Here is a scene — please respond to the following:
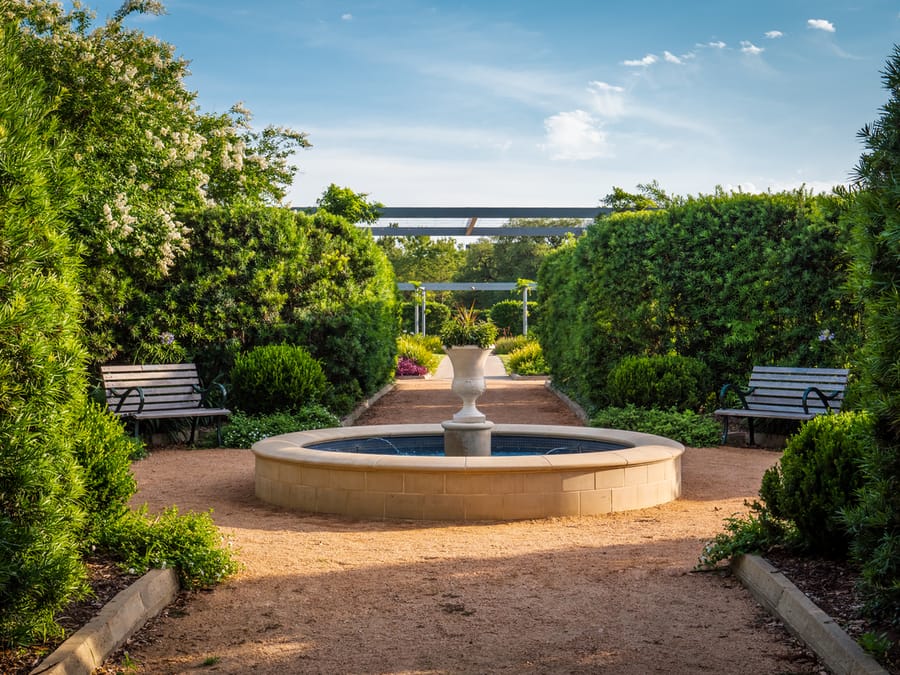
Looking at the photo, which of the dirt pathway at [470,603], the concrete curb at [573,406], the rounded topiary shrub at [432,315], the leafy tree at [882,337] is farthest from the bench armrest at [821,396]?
the rounded topiary shrub at [432,315]

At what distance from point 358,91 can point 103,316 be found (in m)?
5.39

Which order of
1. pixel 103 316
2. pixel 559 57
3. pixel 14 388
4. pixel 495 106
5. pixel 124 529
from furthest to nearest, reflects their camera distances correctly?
pixel 495 106 < pixel 103 316 < pixel 559 57 < pixel 124 529 < pixel 14 388

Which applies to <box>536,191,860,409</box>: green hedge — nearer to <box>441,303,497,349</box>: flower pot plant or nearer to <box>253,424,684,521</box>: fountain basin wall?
<box>441,303,497,349</box>: flower pot plant

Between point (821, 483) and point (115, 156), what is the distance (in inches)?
369

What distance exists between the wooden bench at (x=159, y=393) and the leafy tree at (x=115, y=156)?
91 cm

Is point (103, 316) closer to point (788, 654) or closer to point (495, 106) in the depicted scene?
point (495, 106)

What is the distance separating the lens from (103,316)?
35.4 feet

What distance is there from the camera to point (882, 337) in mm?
3164

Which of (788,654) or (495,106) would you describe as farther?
(495,106)

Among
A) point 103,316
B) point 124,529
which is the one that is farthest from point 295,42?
point 124,529

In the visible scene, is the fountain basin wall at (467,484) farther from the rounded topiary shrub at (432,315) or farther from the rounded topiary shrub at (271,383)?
the rounded topiary shrub at (432,315)

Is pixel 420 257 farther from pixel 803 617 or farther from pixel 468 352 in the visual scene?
pixel 803 617

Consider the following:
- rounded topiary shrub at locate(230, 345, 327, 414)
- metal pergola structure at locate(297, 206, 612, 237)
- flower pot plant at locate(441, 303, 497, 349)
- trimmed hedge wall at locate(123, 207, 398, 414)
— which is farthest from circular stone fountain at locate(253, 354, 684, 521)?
metal pergola structure at locate(297, 206, 612, 237)

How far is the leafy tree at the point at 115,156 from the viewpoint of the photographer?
10016 mm
